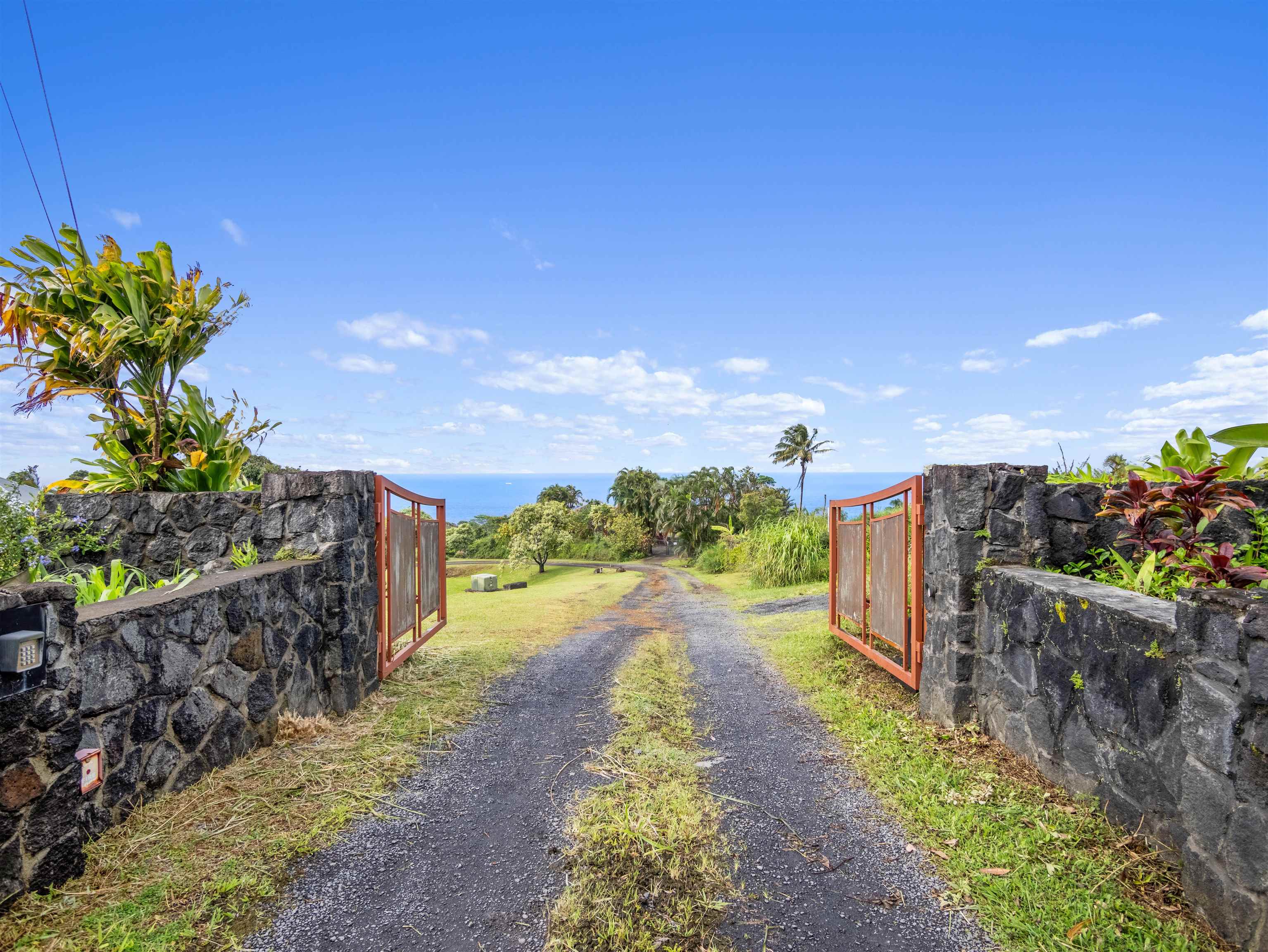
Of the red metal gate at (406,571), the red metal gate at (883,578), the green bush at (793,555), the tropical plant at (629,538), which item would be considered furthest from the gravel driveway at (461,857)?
the tropical plant at (629,538)

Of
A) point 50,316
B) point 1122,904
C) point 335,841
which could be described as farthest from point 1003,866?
point 50,316

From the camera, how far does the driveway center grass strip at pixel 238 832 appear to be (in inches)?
96.0

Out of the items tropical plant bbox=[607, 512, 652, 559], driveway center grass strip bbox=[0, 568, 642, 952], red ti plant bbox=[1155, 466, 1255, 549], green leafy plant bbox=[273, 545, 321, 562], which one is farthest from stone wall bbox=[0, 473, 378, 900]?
tropical plant bbox=[607, 512, 652, 559]

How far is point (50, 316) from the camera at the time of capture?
5.75 m

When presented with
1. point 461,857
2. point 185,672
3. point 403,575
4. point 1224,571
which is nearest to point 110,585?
point 185,672

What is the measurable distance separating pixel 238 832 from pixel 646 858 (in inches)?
79.1

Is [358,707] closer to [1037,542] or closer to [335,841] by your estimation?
[335,841]

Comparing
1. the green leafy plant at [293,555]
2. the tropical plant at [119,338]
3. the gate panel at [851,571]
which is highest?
the tropical plant at [119,338]

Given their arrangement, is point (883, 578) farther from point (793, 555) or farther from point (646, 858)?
point (793, 555)

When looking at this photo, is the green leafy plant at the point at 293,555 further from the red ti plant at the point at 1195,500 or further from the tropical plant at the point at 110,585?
the red ti plant at the point at 1195,500

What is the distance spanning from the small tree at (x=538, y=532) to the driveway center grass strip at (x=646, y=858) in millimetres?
22552

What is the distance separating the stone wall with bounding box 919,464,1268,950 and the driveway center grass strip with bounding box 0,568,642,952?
363 centimetres

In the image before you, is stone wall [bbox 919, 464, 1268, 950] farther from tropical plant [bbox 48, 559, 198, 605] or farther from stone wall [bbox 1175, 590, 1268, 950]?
tropical plant [bbox 48, 559, 198, 605]

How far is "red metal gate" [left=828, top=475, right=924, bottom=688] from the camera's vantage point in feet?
15.9
